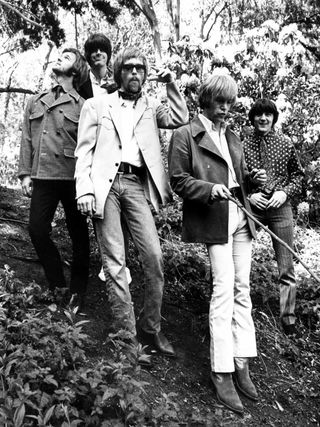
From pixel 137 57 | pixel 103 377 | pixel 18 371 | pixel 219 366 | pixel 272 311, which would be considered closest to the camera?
pixel 18 371

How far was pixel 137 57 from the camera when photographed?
3723mm

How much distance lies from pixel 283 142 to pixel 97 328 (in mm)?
2294

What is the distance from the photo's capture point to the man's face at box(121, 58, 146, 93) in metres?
3.72

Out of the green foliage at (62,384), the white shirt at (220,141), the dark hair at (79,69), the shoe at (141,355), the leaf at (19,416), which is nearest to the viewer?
the leaf at (19,416)

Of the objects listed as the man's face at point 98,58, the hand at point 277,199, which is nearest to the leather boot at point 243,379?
the hand at point 277,199

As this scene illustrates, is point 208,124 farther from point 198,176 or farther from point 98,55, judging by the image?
point 98,55

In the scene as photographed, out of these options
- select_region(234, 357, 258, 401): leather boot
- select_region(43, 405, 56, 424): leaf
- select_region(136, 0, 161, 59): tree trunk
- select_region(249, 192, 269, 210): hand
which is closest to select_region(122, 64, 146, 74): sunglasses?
Answer: select_region(249, 192, 269, 210): hand

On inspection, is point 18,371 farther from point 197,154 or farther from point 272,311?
point 272,311

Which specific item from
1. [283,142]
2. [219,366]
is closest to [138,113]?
[283,142]

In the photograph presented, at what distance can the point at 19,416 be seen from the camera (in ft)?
8.14

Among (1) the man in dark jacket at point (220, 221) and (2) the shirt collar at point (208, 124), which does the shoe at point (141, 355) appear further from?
(2) the shirt collar at point (208, 124)

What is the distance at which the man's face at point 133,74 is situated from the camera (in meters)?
3.72

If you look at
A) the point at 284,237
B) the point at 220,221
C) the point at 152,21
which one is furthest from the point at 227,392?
the point at 152,21

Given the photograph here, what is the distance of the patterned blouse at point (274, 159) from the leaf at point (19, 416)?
287 centimetres
